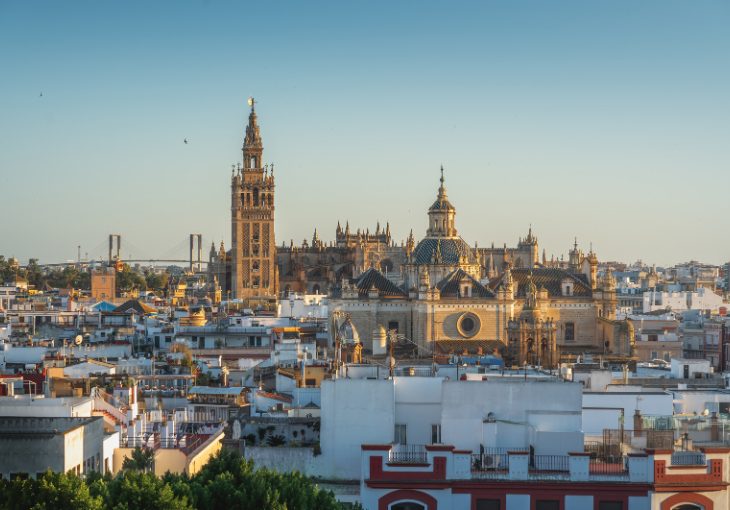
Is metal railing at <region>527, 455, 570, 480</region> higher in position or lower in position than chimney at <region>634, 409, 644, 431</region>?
lower

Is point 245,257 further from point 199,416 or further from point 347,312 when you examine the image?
point 199,416

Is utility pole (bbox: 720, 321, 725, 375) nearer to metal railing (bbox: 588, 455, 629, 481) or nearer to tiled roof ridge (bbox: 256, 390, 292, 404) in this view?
tiled roof ridge (bbox: 256, 390, 292, 404)

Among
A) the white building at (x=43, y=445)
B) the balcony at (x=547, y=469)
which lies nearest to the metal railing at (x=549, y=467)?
the balcony at (x=547, y=469)

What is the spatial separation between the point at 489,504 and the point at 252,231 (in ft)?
263

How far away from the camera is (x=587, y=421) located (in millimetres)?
21797

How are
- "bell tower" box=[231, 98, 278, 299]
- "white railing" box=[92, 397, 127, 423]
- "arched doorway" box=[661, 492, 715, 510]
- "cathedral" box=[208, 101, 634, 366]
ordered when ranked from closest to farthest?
"arched doorway" box=[661, 492, 715, 510], "white railing" box=[92, 397, 127, 423], "cathedral" box=[208, 101, 634, 366], "bell tower" box=[231, 98, 278, 299]

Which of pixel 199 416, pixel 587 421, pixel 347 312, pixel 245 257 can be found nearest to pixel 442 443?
pixel 587 421

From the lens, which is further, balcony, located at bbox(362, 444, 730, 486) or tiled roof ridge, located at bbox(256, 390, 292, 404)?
tiled roof ridge, located at bbox(256, 390, 292, 404)

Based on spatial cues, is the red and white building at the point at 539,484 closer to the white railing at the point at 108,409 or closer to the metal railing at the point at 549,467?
the metal railing at the point at 549,467

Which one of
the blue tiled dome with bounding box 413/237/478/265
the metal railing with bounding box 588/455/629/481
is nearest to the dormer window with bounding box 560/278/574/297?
the blue tiled dome with bounding box 413/237/478/265

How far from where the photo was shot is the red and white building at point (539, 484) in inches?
718

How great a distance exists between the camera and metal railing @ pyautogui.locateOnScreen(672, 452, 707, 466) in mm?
18531

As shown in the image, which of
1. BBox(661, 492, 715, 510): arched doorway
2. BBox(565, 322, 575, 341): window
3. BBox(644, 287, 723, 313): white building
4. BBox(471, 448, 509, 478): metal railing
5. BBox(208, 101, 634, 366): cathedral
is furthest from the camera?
BBox(644, 287, 723, 313): white building

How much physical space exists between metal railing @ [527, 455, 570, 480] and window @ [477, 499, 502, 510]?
646mm
